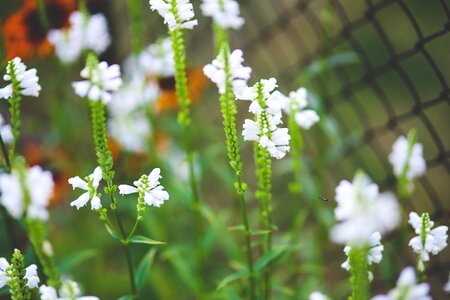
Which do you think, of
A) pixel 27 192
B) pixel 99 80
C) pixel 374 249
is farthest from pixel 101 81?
pixel 374 249

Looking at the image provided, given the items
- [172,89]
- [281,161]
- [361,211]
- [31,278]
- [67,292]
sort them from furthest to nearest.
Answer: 1. [281,161]
2. [172,89]
3. [31,278]
4. [67,292]
5. [361,211]

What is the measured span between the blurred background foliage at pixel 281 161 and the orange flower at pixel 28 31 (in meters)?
0.10

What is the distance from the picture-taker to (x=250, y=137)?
2.59 feet

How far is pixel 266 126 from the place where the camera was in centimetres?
78

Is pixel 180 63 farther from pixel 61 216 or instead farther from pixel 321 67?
pixel 61 216

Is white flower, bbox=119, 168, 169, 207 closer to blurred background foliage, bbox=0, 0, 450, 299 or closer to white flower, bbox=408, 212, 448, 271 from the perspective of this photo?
blurred background foliage, bbox=0, 0, 450, 299

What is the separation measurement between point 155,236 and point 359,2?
6.29ft

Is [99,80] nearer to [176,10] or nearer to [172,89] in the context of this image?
[176,10]

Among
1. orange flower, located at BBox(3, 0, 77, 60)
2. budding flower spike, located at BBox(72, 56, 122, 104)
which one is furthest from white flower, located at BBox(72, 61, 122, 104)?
orange flower, located at BBox(3, 0, 77, 60)

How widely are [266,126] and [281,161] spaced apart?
1.17 m

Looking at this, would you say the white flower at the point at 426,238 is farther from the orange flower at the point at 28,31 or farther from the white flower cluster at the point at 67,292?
the orange flower at the point at 28,31

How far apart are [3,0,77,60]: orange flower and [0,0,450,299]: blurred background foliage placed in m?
0.10

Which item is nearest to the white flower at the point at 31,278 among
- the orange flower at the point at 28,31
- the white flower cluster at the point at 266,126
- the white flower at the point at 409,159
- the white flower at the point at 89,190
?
the white flower at the point at 89,190

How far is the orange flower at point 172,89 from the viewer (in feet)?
5.68
